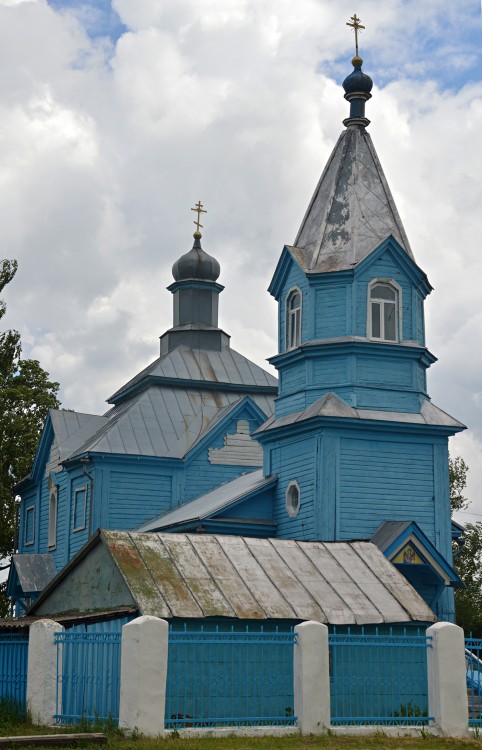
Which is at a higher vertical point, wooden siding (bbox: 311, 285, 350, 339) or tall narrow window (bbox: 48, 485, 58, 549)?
wooden siding (bbox: 311, 285, 350, 339)

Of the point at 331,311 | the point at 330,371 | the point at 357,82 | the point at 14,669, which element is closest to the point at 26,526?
the point at 330,371

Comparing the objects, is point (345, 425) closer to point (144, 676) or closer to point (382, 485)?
point (382, 485)

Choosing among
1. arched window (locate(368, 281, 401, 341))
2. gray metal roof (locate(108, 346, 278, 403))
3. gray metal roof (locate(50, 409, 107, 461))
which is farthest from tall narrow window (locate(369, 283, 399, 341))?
gray metal roof (locate(50, 409, 107, 461))

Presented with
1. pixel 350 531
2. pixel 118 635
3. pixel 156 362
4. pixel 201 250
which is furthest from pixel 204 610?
pixel 201 250

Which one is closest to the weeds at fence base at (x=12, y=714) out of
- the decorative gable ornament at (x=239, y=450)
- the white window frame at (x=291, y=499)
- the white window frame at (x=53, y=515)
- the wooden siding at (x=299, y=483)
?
the wooden siding at (x=299, y=483)

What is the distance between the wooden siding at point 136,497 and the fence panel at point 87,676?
42.3ft

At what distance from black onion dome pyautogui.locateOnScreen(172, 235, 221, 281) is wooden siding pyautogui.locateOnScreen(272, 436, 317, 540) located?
10.4m

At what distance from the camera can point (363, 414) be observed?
2108cm

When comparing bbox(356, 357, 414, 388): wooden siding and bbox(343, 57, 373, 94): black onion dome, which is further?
bbox(343, 57, 373, 94): black onion dome

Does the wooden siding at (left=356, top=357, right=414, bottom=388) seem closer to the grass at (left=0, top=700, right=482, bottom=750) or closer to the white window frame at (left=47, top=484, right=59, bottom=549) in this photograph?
the grass at (left=0, top=700, right=482, bottom=750)

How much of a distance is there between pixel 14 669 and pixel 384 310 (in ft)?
33.5

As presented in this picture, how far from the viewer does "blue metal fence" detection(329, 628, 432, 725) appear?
13.9 m

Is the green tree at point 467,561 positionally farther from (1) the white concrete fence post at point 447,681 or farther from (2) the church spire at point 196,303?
(1) the white concrete fence post at point 447,681

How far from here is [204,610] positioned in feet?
47.3
